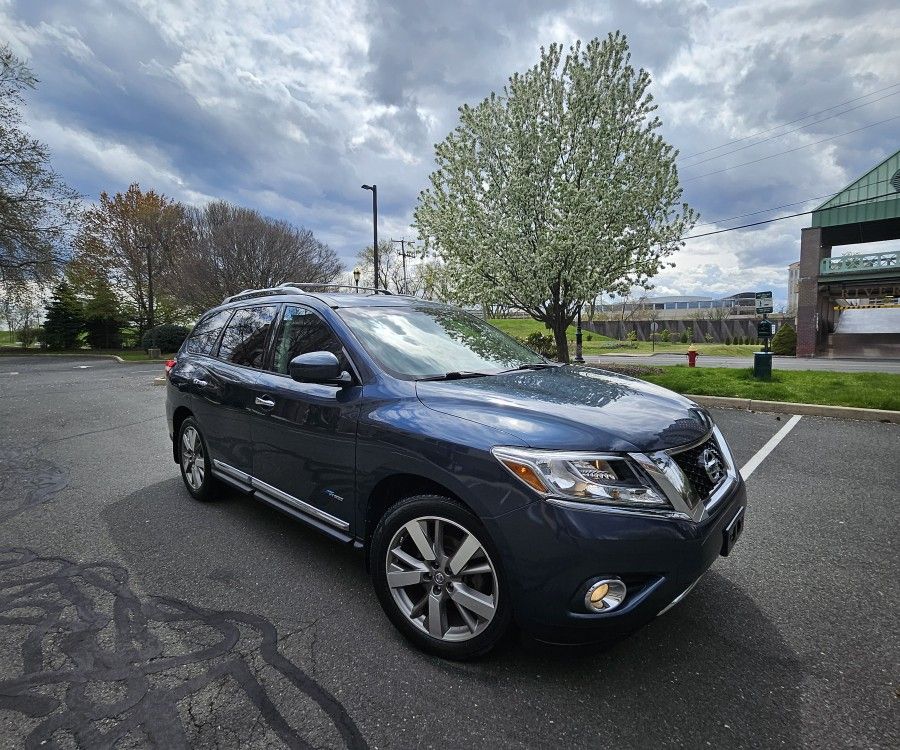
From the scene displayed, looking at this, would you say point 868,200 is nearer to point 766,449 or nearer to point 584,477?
point 766,449

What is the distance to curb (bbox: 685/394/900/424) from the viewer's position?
7.31 metres

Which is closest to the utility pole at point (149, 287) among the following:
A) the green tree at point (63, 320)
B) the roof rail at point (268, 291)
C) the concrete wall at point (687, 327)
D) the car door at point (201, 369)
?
the green tree at point (63, 320)

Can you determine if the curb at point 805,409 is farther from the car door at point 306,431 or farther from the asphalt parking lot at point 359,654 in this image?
the car door at point 306,431

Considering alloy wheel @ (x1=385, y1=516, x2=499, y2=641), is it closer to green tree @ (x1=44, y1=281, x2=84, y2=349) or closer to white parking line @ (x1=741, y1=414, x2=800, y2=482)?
white parking line @ (x1=741, y1=414, x2=800, y2=482)

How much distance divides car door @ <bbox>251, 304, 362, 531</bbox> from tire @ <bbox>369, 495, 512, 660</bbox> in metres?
0.40

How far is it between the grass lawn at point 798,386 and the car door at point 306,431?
8397 mm

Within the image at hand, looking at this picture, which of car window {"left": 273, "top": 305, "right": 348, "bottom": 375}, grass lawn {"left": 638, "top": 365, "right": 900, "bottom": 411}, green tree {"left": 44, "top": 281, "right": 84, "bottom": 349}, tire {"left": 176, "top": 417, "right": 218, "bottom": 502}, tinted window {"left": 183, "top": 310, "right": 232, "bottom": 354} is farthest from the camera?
green tree {"left": 44, "top": 281, "right": 84, "bottom": 349}

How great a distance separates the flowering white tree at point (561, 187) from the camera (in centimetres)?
1239

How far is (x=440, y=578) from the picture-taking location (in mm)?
2213

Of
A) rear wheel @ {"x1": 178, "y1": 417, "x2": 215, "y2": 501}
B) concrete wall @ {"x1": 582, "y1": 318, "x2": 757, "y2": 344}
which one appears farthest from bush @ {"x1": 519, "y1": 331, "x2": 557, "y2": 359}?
concrete wall @ {"x1": 582, "y1": 318, "x2": 757, "y2": 344}

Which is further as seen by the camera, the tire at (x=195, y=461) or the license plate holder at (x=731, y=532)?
the tire at (x=195, y=461)

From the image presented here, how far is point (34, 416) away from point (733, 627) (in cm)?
1066

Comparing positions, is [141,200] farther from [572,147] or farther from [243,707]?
[243,707]

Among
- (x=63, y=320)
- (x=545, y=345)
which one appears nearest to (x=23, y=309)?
(x=63, y=320)
